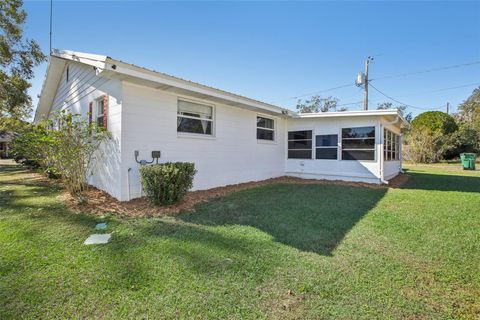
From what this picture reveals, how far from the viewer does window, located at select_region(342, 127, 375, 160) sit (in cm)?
971

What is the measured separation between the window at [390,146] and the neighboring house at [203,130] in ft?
0.17

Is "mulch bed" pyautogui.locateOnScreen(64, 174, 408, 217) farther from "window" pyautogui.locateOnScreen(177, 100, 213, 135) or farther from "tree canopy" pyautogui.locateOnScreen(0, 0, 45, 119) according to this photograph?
"tree canopy" pyautogui.locateOnScreen(0, 0, 45, 119)

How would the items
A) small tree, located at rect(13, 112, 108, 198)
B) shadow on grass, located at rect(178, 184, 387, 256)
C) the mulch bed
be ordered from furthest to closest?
small tree, located at rect(13, 112, 108, 198) → the mulch bed → shadow on grass, located at rect(178, 184, 387, 256)

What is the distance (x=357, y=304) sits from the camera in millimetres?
2312

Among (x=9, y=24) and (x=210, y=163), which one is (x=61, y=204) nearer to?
(x=210, y=163)

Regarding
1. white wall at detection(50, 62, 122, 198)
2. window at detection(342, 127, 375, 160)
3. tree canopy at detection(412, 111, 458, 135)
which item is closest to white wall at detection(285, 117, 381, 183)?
window at detection(342, 127, 375, 160)

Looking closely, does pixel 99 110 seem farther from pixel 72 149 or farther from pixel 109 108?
pixel 72 149

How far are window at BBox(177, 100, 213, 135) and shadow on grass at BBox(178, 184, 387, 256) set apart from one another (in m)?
2.36

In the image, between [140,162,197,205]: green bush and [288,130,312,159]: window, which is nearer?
[140,162,197,205]: green bush

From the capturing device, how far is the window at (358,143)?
382 inches

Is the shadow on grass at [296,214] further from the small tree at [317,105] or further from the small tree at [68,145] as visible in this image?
the small tree at [317,105]

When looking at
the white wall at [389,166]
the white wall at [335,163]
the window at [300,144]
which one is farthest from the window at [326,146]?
the white wall at [389,166]

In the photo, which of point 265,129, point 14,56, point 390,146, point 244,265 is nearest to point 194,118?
point 265,129

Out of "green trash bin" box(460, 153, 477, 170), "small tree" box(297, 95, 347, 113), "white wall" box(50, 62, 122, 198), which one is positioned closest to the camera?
"white wall" box(50, 62, 122, 198)
